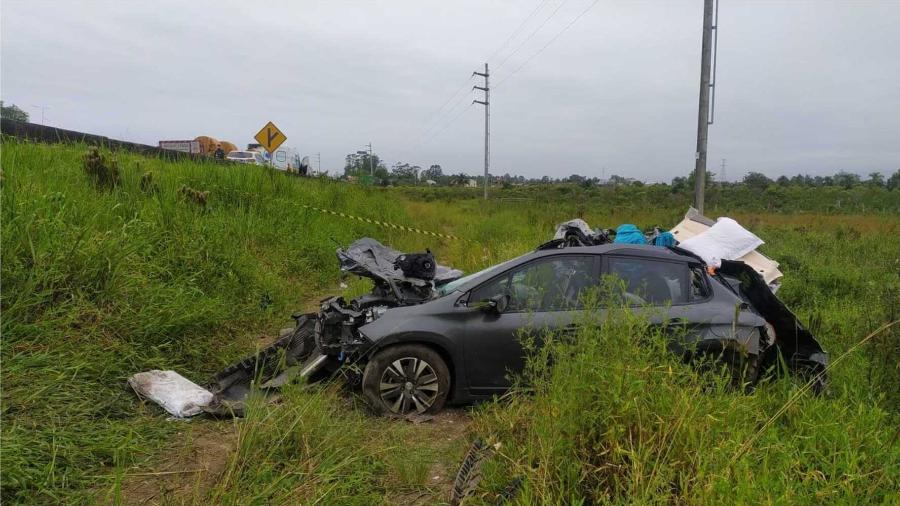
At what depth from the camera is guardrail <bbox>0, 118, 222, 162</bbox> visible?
8.73 metres

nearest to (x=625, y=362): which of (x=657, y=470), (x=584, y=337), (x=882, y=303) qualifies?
(x=584, y=337)

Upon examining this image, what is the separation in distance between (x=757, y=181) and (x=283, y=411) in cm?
5295

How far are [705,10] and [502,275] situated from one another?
9.23 metres

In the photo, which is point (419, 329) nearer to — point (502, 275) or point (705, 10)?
point (502, 275)

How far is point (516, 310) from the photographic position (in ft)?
15.0

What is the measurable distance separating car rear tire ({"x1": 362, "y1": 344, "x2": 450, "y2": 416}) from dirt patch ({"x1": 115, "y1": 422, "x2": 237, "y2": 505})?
45.2 inches

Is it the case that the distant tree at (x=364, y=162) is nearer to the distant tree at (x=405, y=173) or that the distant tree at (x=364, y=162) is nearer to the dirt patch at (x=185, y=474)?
the distant tree at (x=405, y=173)

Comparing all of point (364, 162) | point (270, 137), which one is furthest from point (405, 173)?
point (270, 137)

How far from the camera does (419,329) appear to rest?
177 inches

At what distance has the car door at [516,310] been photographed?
446 centimetres

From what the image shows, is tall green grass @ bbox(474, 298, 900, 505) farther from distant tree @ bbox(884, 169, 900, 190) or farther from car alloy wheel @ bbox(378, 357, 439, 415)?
distant tree @ bbox(884, 169, 900, 190)

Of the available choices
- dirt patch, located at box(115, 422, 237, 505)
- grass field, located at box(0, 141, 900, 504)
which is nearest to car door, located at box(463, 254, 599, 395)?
grass field, located at box(0, 141, 900, 504)

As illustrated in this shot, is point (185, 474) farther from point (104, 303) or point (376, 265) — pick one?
point (376, 265)

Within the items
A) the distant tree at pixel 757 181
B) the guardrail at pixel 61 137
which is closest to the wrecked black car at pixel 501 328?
the guardrail at pixel 61 137
